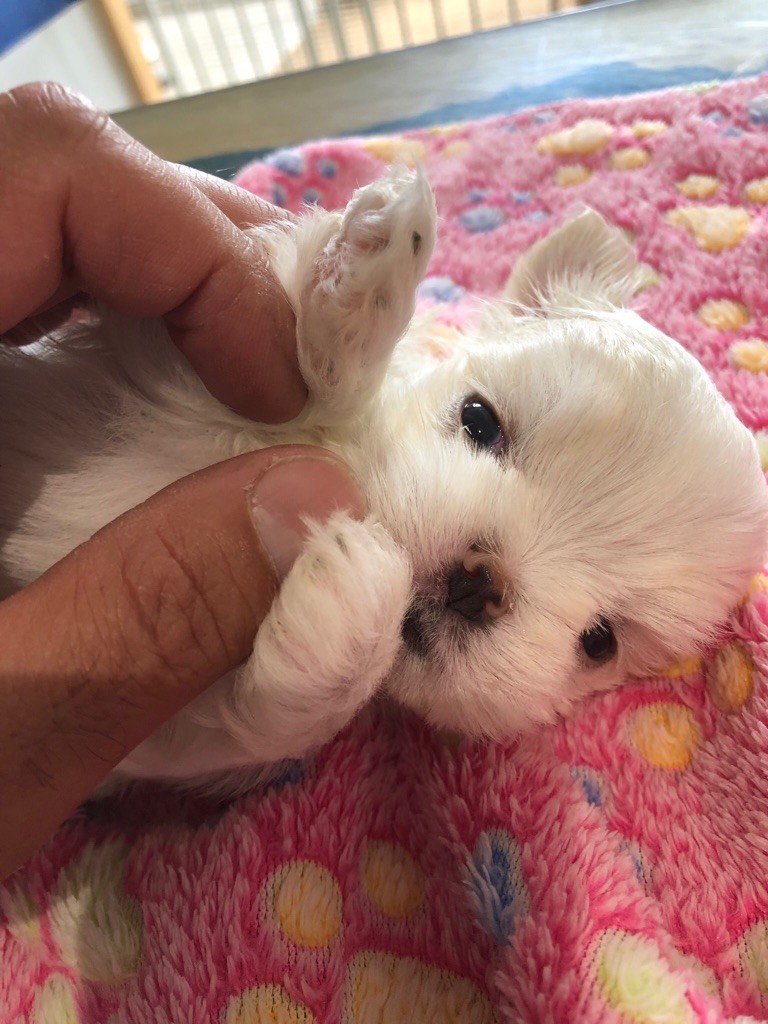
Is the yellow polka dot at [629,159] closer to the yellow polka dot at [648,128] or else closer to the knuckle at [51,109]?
the yellow polka dot at [648,128]

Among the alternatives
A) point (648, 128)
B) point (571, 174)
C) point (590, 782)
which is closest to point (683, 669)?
point (590, 782)

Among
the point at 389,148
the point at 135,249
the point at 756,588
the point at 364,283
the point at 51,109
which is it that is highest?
the point at 51,109

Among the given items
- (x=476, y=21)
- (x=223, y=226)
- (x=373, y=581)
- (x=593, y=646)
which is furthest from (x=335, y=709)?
(x=476, y=21)

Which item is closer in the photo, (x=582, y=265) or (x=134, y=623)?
(x=134, y=623)

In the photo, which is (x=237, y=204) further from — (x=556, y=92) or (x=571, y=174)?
(x=556, y=92)

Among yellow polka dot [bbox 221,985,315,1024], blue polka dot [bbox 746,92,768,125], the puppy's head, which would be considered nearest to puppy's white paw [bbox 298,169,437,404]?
the puppy's head

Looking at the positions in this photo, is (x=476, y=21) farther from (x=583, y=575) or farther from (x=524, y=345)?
(x=583, y=575)
